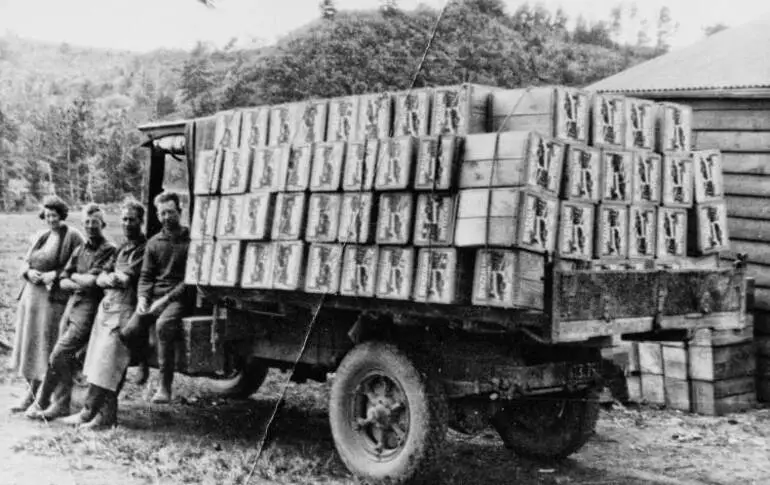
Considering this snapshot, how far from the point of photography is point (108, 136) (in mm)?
9281

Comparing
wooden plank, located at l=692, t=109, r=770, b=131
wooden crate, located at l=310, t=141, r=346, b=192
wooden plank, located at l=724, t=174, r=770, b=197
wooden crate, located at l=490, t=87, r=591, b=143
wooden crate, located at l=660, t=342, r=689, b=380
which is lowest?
wooden crate, located at l=660, t=342, r=689, b=380

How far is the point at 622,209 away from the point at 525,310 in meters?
0.98

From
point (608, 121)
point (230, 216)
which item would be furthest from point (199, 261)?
point (608, 121)

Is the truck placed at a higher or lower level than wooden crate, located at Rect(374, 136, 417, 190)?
lower

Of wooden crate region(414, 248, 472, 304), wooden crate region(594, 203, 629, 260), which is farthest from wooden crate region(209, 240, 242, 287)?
wooden crate region(594, 203, 629, 260)

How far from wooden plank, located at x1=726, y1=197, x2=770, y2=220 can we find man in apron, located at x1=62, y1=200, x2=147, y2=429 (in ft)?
19.6

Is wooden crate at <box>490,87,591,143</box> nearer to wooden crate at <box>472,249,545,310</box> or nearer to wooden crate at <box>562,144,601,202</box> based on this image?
wooden crate at <box>562,144,601,202</box>

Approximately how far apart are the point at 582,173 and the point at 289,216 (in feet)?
6.32

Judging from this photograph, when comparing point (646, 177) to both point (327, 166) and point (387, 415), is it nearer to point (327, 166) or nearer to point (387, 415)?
point (327, 166)

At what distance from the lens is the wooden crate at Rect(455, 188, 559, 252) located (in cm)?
440

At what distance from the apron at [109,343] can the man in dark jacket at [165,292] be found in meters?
0.11

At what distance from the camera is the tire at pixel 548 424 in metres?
5.96

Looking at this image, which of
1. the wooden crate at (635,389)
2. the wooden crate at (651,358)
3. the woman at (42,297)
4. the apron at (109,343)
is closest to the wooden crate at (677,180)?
the wooden crate at (651,358)

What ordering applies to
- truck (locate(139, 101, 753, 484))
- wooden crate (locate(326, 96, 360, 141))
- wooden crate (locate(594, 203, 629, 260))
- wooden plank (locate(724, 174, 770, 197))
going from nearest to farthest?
truck (locate(139, 101, 753, 484)) → wooden crate (locate(594, 203, 629, 260)) → wooden crate (locate(326, 96, 360, 141)) → wooden plank (locate(724, 174, 770, 197))
